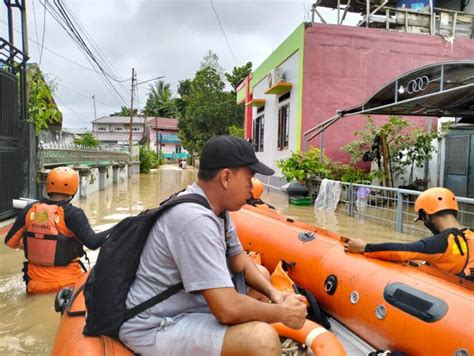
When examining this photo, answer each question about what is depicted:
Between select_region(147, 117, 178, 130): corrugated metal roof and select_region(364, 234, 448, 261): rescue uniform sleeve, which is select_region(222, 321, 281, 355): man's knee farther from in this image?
select_region(147, 117, 178, 130): corrugated metal roof

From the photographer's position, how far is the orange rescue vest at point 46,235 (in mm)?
3322

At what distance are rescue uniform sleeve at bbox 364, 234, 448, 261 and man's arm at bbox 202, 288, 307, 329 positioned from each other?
126 centimetres

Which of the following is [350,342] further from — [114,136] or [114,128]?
[114,128]

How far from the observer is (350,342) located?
2781 mm

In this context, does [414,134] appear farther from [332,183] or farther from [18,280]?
[18,280]

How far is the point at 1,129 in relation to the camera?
6418 mm

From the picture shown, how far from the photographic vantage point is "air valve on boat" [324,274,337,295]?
2926 mm

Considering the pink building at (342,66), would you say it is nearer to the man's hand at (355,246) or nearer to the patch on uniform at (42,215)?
the man's hand at (355,246)

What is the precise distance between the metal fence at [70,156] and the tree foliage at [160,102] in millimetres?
38112

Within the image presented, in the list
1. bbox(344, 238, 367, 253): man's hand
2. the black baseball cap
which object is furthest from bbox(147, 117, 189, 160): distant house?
the black baseball cap

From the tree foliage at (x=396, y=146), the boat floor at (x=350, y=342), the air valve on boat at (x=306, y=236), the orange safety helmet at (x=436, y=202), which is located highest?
the tree foliage at (x=396, y=146)

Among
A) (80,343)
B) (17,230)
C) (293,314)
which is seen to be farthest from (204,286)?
(17,230)

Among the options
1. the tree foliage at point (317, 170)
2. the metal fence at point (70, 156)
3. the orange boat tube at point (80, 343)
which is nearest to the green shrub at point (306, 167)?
the tree foliage at point (317, 170)

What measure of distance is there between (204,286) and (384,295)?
1.45m
